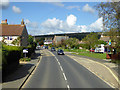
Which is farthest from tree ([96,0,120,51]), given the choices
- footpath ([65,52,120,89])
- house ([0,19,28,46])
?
house ([0,19,28,46])

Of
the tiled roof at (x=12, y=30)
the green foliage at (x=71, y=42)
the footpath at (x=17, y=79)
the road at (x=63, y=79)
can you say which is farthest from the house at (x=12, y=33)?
the green foliage at (x=71, y=42)

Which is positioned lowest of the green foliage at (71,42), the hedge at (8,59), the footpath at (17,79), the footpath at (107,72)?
the footpath at (107,72)

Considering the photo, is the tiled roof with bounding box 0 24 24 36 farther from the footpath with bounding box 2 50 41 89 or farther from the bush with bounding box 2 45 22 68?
the bush with bounding box 2 45 22 68

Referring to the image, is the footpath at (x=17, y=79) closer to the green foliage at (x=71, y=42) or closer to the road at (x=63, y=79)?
the road at (x=63, y=79)

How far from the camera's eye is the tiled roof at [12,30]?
44.9 meters

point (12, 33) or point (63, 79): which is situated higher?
point (12, 33)

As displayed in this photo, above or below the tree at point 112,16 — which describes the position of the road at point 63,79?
below

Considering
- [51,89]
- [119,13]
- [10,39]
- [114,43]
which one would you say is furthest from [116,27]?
[10,39]

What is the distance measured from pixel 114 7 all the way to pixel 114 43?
5910mm

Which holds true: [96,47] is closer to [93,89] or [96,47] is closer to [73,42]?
[73,42]

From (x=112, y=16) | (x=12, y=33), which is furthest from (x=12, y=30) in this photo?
(x=112, y=16)

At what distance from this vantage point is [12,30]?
46.6 meters

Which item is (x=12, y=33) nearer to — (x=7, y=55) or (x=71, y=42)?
(x=7, y=55)

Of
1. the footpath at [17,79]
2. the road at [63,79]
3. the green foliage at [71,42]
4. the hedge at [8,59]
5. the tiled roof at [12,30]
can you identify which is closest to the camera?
the footpath at [17,79]
